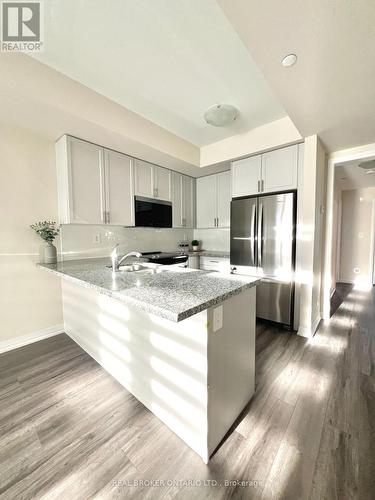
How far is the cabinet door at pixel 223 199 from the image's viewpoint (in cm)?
366

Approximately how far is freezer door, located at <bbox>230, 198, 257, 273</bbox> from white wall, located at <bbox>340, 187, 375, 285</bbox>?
4.14 metres

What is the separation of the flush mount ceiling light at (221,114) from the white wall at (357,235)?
476 centimetres

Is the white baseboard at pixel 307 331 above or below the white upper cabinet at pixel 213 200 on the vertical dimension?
below

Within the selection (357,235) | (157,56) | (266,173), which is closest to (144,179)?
(157,56)

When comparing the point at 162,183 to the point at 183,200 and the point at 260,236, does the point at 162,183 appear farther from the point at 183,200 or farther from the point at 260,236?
the point at 260,236

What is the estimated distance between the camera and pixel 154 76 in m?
1.85

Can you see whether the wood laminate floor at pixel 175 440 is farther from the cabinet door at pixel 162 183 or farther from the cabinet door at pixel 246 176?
the cabinet door at pixel 162 183

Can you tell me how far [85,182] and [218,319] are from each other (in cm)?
229

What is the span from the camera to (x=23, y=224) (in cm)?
231

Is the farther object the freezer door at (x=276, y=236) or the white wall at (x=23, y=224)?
the freezer door at (x=276, y=236)

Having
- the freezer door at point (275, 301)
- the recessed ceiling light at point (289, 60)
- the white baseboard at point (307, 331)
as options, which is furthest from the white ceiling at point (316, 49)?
the white baseboard at point (307, 331)

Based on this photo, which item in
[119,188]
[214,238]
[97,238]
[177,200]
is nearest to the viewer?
[119,188]

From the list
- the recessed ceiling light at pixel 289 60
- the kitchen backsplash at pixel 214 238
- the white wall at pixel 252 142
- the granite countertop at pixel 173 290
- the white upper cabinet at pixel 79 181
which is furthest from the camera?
the kitchen backsplash at pixel 214 238

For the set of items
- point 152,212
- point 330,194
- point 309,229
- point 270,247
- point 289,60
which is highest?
point 289,60
